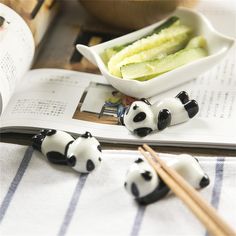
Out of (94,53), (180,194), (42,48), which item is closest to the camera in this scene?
(180,194)

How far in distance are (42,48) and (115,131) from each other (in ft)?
0.86

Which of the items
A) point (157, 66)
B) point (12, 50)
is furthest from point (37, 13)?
point (157, 66)

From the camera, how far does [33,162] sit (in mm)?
659

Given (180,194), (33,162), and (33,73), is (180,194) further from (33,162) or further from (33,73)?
(33,73)

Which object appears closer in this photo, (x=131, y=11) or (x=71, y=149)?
(x=71, y=149)

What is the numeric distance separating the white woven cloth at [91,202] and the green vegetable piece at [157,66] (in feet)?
0.44

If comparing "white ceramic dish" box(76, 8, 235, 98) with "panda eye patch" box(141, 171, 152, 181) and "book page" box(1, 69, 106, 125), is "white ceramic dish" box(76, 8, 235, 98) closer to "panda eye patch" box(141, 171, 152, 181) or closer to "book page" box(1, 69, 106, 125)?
"book page" box(1, 69, 106, 125)

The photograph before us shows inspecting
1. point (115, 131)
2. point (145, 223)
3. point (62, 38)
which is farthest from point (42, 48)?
point (145, 223)

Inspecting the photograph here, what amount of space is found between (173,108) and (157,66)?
9cm

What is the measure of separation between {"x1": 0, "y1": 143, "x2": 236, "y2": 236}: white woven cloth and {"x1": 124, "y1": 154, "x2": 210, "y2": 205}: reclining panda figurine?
1 cm

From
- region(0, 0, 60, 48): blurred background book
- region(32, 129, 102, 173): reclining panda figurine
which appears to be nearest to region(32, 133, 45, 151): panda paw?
region(32, 129, 102, 173): reclining panda figurine

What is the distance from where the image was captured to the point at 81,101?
753 mm

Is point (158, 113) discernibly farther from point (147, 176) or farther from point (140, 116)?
point (147, 176)

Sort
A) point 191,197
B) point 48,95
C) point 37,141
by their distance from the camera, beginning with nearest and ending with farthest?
point 191,197
point 37,141
point 48,95
